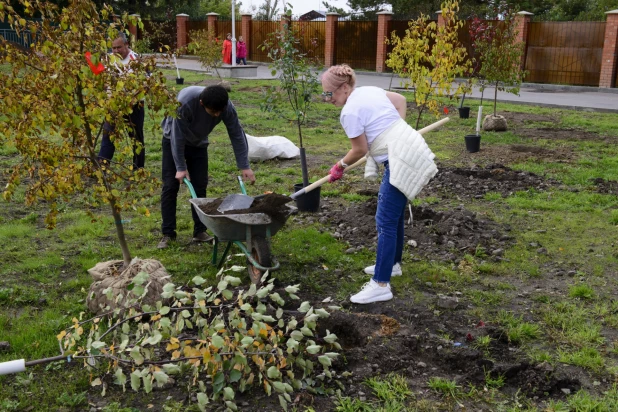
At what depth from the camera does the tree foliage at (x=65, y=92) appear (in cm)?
362

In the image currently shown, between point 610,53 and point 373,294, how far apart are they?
67.3 ft

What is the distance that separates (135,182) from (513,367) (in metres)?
2.66

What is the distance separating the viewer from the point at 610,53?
21328 mm

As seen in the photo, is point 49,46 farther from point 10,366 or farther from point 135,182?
point 10,366

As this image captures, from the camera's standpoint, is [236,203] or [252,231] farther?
[236,203]

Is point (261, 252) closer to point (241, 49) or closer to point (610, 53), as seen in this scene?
point (610, 53)

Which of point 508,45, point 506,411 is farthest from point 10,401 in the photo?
point 508,45

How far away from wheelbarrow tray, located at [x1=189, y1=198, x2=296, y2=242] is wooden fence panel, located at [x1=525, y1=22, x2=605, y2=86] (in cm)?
2141

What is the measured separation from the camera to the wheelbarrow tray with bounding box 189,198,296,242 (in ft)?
13.9

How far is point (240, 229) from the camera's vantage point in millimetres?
4340

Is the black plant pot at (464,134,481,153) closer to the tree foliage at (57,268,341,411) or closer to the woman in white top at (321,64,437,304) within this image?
the woman in white top at (321,64,437,304)

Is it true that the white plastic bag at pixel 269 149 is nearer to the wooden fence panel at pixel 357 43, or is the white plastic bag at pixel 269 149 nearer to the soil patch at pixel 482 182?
the soil patch at pixel 482 182

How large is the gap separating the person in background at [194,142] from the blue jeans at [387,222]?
4.14 feet

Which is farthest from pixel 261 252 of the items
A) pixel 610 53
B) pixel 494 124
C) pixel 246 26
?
pixel 246 26
